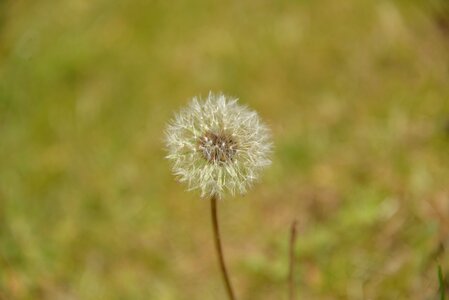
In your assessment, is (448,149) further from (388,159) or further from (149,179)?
(149,179)

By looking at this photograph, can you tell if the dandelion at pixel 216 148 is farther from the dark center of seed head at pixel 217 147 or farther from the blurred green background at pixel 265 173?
the blurred green background at pixel 265 173

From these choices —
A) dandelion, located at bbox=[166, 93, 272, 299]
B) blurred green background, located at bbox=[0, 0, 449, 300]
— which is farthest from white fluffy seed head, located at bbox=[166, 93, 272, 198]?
blurred green background, located at bbox=[0, 0, 449, 300]

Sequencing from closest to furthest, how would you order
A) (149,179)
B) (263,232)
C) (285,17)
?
(263,232)
(149,179)
(285,17)

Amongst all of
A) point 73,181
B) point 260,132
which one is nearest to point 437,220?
point 260,132

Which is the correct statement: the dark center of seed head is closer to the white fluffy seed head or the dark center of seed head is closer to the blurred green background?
the white fluffy seed head

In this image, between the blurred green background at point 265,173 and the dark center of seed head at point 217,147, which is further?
the blurred green background at point 265,173

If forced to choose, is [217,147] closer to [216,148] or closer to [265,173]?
[216,148]

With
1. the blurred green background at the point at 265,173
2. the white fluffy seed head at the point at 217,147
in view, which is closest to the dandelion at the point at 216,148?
the white fluffy seed head at the point at 217,147
